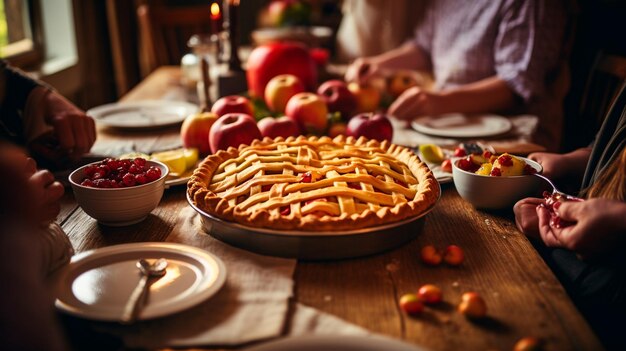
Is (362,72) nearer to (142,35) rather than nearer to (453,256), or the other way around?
(453,256)

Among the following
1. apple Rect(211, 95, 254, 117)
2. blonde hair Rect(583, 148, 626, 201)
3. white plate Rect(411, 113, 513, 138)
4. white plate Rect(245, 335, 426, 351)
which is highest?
blonde hair Rect(583, 148, 626, 201)

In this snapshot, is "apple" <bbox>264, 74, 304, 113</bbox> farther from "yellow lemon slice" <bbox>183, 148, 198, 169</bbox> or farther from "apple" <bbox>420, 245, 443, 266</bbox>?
"apple" <bbox>420, 245, 443, 266</bbox>

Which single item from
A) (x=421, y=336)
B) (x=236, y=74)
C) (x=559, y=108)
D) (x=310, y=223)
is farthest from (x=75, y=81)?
(x=421, y=336)

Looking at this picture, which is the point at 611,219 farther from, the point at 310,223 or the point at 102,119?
the point at 102,119

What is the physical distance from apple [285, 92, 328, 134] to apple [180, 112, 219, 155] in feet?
0.95

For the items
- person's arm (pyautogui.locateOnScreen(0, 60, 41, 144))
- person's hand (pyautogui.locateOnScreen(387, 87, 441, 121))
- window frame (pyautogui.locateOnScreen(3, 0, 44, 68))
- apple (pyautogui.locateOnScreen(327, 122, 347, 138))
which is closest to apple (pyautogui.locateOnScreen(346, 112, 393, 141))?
apple (pyautogui.locateOnScreen(327, 122, 347, 138))

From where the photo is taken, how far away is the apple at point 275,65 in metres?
2.28

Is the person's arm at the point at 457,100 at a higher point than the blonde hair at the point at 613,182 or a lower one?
lower

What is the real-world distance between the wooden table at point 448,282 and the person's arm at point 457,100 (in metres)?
0.79

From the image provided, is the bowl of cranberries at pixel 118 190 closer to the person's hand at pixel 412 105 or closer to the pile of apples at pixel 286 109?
the pile of apples at pixel 286 109

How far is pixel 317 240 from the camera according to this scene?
3.33ft

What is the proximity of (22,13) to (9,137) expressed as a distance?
8.35 ft

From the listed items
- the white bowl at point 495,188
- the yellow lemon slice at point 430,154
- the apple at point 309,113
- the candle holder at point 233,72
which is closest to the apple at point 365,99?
the apple at point 309,113

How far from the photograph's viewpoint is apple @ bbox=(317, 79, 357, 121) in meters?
2.04
